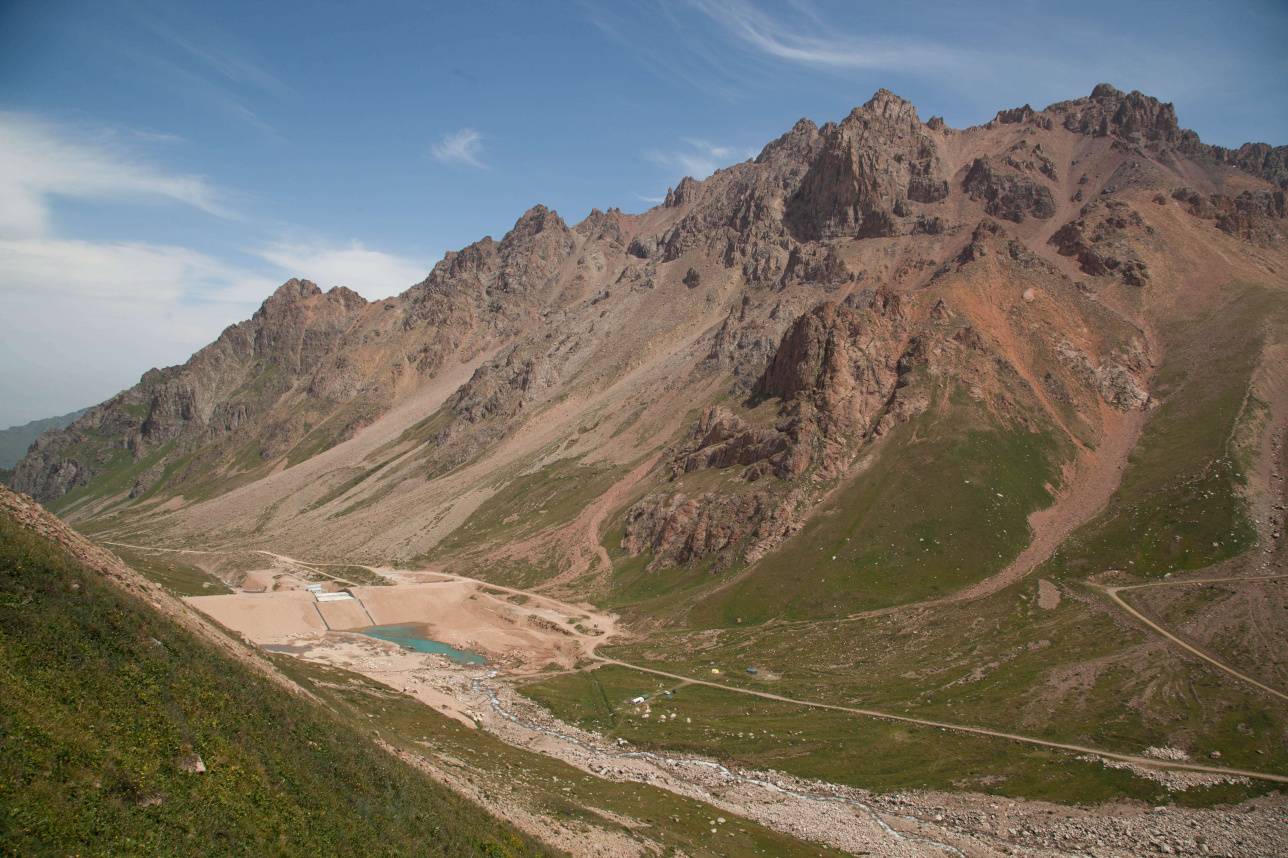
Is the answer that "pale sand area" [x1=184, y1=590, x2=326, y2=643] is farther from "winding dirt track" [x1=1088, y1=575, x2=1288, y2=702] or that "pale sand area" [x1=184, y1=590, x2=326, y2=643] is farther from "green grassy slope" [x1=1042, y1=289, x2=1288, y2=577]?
"winding dirt track" [x1=1088, y1=575, x2=1288, y2=702]

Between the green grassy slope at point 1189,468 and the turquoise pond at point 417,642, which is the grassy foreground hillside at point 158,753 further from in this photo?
the green grassy slope at point 1189,468

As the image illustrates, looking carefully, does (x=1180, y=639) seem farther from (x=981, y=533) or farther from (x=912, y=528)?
(x=912, y=528)

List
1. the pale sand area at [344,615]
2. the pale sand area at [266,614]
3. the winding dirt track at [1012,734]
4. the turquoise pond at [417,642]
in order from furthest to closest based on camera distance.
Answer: the pale sand area at [344,615]
the pale sand area at [266,614]
the turquoise pond at [417,642]
the winding dirt track at [1012,734]

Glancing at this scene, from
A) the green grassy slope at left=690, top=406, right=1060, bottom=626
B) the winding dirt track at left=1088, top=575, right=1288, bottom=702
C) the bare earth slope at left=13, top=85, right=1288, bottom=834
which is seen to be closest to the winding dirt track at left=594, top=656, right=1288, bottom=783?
the bare earth slope at left=13, top=85, right=1288, bottom=834

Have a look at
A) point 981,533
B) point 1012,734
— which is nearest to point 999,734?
point 1012,734

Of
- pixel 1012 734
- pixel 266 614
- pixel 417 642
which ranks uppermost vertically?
pixel 1012 734

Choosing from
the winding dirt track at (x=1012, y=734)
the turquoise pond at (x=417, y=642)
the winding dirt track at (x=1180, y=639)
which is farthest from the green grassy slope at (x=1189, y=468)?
the turquoise pond at (x=417, y=642)
